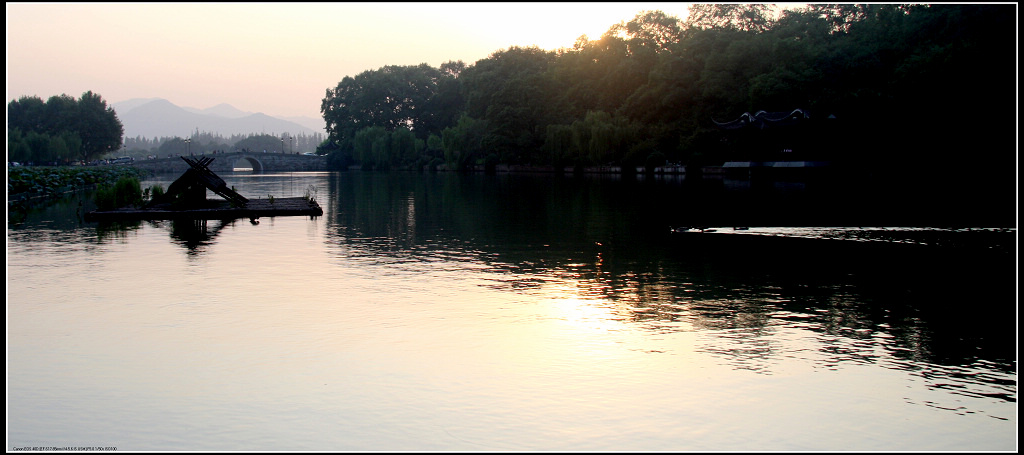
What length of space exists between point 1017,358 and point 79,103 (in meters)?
160

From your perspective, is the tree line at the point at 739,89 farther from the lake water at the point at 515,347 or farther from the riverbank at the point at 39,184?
the riverbank at the point at 39,184

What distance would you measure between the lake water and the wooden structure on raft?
31.0ft

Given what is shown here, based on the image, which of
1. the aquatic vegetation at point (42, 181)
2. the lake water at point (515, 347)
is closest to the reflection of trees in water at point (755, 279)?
the lake water at point (515, 347)

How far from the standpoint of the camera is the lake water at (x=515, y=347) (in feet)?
26.4

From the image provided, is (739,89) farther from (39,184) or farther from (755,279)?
(755,279)

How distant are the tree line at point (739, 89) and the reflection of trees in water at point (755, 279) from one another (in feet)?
107

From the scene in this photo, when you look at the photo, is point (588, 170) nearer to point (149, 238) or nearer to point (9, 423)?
point (149, 238)

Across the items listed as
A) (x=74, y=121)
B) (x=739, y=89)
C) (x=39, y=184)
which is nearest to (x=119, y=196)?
(x=39, y=184)

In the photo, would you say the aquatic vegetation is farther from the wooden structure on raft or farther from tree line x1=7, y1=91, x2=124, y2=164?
tree line x1=7, y1=91, x2=124, y2=164

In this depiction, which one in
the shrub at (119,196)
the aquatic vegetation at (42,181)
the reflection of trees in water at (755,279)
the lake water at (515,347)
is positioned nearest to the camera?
the lake water at (515,347)

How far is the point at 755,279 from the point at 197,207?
23.8 m

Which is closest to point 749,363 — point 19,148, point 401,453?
point 401,453

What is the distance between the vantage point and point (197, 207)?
3412 centimetres

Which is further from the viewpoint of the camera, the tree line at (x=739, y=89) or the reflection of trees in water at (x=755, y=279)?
the tree line at (x=739, y=89)
